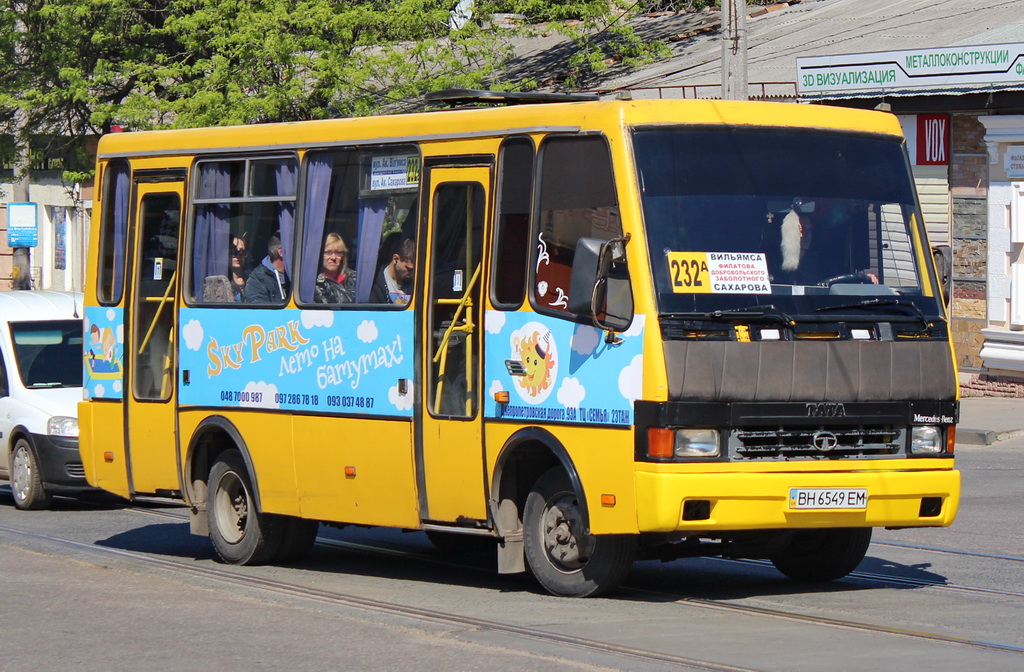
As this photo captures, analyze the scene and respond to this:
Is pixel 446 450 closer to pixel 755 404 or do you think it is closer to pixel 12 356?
pixel 755 404

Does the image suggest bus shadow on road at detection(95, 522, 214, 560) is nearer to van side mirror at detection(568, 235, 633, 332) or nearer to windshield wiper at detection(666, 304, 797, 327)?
van side mirror at detection(568, 235, 633, 332)

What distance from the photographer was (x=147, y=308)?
12.3 metres

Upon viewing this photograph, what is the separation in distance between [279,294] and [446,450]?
6.43 ft

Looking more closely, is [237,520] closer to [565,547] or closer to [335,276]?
[335,276]

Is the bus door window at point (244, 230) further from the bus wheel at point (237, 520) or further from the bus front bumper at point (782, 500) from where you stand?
the bus front bumper at point (782, 500)

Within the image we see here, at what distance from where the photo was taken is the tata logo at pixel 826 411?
352 inches

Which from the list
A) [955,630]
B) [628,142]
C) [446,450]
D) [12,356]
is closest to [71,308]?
[12,356]

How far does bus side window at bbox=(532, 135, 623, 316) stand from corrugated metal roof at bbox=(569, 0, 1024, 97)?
14.2m

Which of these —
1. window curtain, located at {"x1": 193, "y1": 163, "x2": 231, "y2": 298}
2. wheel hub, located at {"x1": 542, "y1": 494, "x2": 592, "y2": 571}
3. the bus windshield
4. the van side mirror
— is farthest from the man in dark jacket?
the bus windshield

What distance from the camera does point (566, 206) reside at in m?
9.41

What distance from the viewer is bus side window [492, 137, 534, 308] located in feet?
31.4

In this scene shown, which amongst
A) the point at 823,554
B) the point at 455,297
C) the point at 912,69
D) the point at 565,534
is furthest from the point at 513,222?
the point at 912,69

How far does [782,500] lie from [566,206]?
6.39ft

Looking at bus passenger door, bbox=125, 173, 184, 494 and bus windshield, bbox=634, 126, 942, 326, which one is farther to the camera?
bus passenger door, bbox=125, 173, 184, 494
